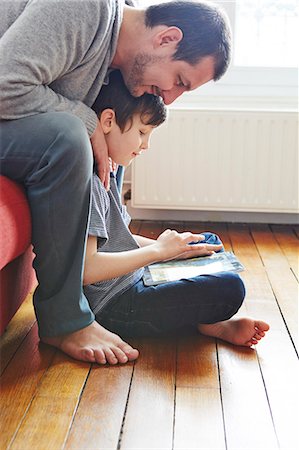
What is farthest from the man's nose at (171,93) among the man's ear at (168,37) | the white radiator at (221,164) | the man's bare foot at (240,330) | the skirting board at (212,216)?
the skirting board at (212,216)

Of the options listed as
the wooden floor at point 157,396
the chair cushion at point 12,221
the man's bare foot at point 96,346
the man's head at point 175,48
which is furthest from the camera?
the man's head at point 175,48

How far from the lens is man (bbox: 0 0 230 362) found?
141 centimetres

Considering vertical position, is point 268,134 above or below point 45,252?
below

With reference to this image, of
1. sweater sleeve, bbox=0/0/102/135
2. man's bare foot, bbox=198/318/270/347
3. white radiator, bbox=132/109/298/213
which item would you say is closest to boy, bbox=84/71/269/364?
man's bare foot, bbox=198/318/270/347

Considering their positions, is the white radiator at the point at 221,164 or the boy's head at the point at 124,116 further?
the white radiator at the point at 221,164

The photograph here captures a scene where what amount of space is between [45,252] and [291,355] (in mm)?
592

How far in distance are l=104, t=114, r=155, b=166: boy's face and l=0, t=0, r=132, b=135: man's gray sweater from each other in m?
0.08

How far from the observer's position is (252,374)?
4.76 feet

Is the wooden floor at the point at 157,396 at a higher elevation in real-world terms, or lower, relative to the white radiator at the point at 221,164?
higher

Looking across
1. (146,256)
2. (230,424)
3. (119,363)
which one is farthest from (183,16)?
(230,424)

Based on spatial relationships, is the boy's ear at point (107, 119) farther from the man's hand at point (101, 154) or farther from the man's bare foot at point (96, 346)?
the man's bare foot at point (96, 346)

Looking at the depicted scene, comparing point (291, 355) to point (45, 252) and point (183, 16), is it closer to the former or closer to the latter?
point (45, 252)

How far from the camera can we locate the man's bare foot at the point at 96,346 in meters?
1.46

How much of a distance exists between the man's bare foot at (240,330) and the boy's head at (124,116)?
17.6 inches
